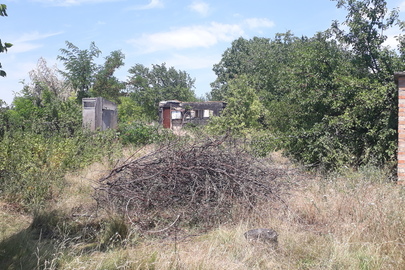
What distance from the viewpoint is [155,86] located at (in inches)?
1734

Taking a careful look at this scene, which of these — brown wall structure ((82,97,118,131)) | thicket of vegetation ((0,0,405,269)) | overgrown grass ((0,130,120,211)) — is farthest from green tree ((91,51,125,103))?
overgrown grass ((0,130,120,211))

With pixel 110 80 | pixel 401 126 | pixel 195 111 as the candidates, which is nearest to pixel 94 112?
pixel 401 126

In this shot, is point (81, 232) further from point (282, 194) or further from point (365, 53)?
point (365, 53)

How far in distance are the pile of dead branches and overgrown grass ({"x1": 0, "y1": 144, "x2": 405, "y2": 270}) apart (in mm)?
232

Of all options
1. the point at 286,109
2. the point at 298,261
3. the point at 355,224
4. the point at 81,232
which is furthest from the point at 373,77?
the point at 81,232

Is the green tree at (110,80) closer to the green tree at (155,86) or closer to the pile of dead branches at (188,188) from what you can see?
the green tree at (155,86)

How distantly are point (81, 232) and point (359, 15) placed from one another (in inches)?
328

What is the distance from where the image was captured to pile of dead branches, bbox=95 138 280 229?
5840mm

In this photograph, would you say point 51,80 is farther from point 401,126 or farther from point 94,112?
point 401,126

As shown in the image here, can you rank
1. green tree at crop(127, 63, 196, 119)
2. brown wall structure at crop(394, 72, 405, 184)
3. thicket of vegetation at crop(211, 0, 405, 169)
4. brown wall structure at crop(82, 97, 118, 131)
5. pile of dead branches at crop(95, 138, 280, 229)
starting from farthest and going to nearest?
green tree at crop(127, 63, 196, 119) < brown wall structure at crop(82, 97, 118, 131) < thicket of vegetation at crop(211, 0, 405, 169) < brown wall structure at crop(394, 72, 405, 184) < pile of dead branches at crop(95, 138, 280, 229)

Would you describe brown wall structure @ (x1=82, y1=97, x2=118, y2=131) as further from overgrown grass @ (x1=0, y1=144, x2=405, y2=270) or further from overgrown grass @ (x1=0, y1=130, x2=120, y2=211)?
overgrown grass @ (x1=0, y1=144, x2=405, y2=270)

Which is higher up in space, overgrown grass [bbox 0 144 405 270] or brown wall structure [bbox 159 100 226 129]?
brown wall structure [bbox 159 100 226 129]

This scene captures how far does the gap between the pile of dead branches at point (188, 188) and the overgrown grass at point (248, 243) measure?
232 millimetres

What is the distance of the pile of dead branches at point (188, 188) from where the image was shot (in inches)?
230
